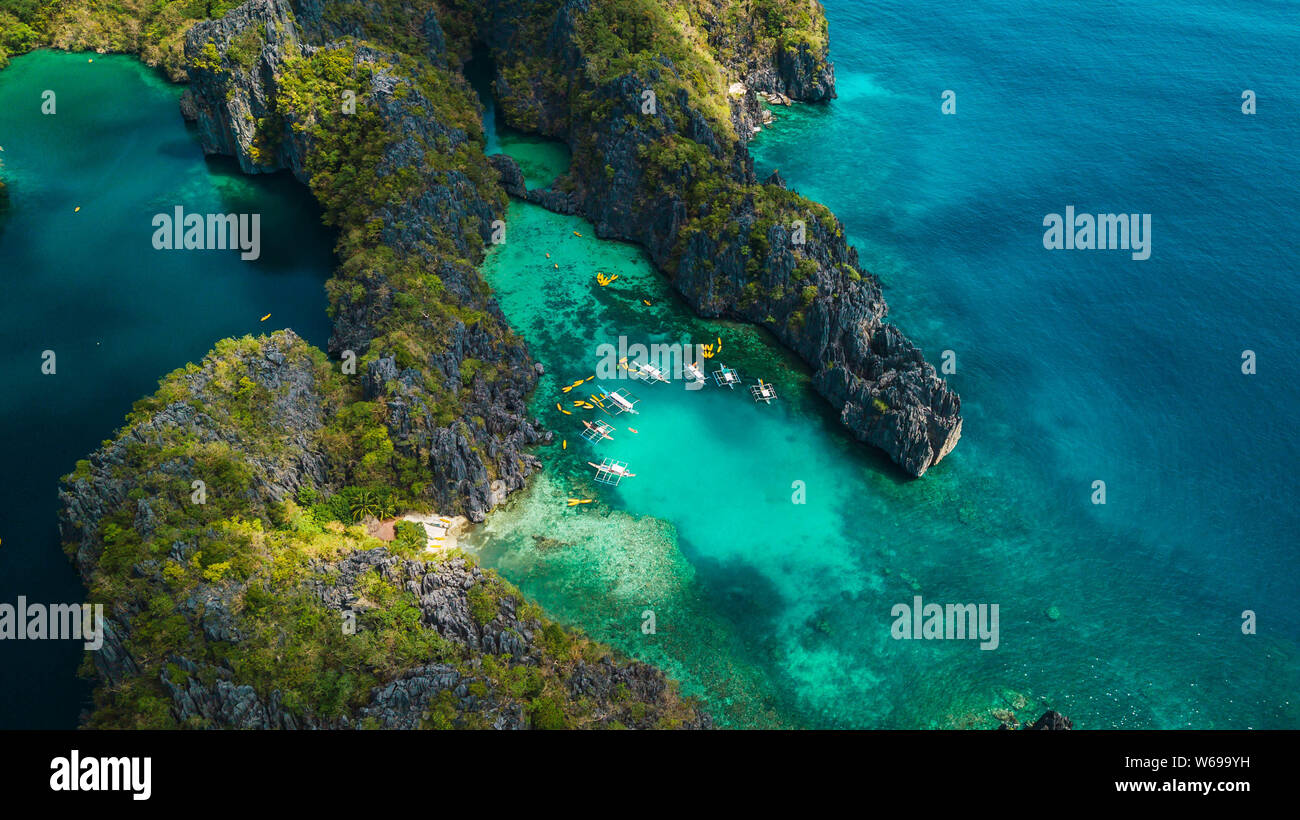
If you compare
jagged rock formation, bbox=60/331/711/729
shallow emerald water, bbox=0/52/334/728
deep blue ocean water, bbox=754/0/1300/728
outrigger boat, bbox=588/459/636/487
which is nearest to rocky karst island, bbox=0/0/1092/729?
jagged rock formation, bbox=60/331/711/729

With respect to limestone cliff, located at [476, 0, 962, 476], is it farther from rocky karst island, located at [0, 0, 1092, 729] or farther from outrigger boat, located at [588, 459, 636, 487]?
outrigger boat, located at [588, 459, 636, 487]

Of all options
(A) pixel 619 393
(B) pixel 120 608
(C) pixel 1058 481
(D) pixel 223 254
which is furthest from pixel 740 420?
(D) pixel 223 254

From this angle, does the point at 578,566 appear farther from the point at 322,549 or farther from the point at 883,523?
the point at 883,523

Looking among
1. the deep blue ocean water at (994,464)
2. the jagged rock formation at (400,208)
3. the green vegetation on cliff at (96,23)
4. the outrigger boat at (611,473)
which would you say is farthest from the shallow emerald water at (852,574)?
the green vegetation on cliff at (96,23)

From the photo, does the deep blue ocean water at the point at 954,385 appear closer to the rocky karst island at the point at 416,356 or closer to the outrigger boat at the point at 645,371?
the outrigger boat at the point at 645,371

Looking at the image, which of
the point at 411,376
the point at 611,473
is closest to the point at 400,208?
the point at 411,376

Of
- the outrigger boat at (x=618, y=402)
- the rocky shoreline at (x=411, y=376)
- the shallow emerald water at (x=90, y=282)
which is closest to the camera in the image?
the rocky shoreline at (x=411, y=376)
